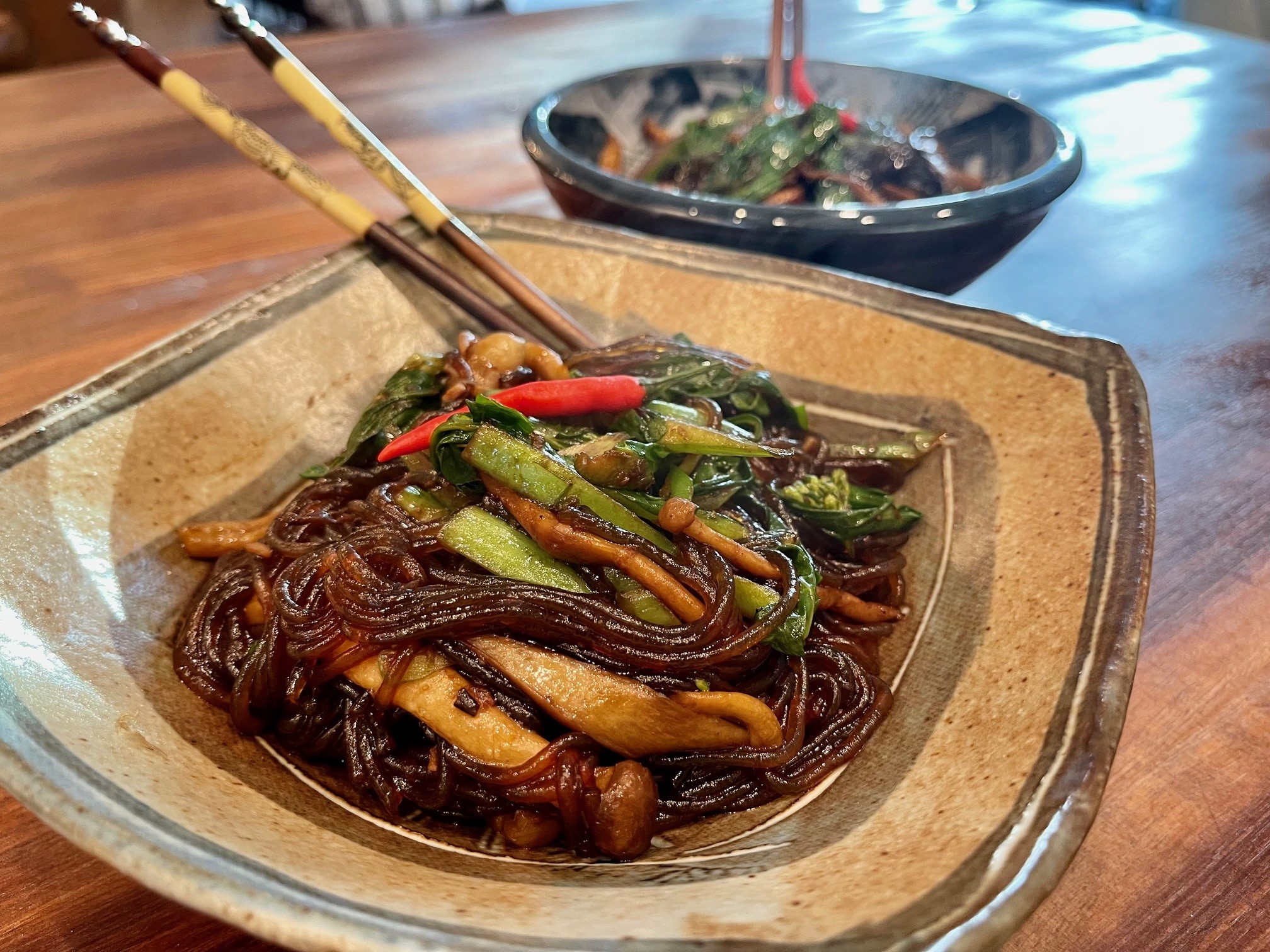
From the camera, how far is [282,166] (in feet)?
8.48

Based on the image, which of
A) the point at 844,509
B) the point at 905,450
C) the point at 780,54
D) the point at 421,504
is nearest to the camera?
the point at 421,504

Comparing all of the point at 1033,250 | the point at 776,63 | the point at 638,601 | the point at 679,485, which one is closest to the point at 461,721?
the point at 638,601

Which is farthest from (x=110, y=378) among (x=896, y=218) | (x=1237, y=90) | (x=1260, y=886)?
(x=1237, y=90)

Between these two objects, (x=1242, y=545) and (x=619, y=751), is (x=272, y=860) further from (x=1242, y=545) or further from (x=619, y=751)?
(x=1242, y=545)

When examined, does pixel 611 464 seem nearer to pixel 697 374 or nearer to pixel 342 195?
pixel 697 374

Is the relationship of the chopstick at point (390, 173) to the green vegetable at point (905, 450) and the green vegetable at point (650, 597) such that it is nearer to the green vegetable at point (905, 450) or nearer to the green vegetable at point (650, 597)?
the green vegetable at point (905, 450)

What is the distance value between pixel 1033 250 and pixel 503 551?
306cm

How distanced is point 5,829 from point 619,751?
3.81 ft

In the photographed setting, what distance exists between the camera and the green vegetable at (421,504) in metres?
1.91

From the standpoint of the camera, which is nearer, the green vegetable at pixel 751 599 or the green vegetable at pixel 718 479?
the green vegetable at pixel 751 599

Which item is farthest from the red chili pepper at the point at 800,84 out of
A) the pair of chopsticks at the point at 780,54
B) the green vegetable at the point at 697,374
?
the green vegetable at the point at 697,374

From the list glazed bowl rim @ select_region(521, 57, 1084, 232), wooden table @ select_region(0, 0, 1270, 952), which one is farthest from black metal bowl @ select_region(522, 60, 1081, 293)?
wooden table @ select_region(0, 0, 1270, 952)

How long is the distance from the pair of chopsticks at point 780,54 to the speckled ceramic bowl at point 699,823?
1.70 metres

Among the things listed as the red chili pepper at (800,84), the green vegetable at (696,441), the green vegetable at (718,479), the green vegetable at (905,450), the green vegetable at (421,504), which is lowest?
the green vegetable at (905,450)
